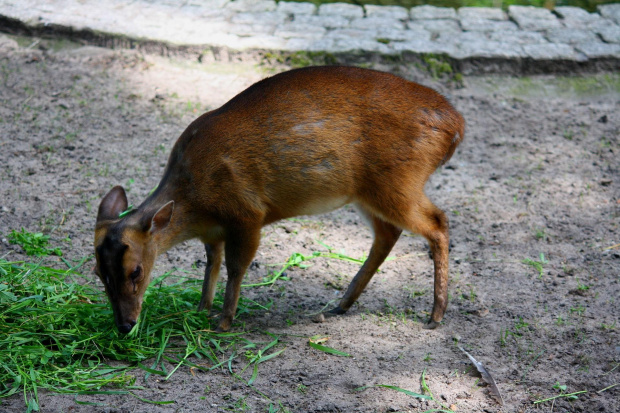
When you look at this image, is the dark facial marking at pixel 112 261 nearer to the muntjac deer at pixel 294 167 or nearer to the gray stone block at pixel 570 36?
the muntjac deer at pixel 294 167

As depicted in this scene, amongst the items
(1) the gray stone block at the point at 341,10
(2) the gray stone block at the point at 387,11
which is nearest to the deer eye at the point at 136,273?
(1) the gray stone block at the point at 341,10

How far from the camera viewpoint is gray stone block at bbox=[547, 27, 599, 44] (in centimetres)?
800

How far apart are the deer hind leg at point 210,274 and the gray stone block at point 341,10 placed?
16.4 feet

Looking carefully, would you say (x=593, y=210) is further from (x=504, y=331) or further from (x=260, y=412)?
(x=260, y=412)

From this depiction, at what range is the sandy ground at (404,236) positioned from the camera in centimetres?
371

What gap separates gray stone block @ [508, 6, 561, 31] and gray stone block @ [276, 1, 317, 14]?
2.45m

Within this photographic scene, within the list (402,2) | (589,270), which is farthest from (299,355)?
(402,2)

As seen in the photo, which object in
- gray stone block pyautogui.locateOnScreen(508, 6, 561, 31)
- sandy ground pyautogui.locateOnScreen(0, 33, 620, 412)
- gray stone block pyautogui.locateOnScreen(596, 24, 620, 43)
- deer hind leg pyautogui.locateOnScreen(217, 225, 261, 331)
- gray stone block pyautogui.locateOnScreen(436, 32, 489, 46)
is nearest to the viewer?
sandy ground pyautogui.locateOnScreen(0, 33, 620, 412)

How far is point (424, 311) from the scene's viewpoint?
4.53 m

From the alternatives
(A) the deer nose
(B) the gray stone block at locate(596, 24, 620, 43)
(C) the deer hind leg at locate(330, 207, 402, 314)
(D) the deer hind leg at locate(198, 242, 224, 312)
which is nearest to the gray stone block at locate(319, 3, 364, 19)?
(B) the gray stone block at locate(596, 24, 620, 43)

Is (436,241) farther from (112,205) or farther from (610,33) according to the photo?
(610,33)

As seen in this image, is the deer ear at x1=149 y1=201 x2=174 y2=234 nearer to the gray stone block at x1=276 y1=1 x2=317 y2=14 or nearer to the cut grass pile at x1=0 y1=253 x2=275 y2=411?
the cut grass pile at x1=0 y1=253 x2=275 y2=411

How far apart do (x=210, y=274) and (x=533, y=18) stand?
6.09m

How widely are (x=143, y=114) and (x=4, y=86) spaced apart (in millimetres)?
1476
